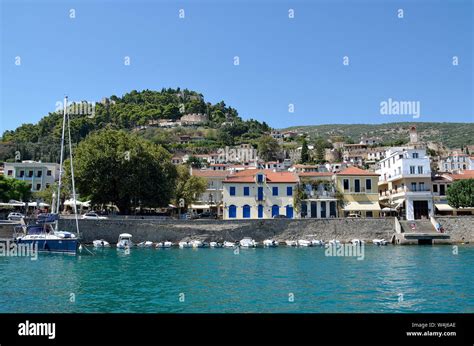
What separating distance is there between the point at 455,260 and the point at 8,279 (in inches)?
1056

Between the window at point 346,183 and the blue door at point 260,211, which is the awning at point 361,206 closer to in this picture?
the window at point 346,183

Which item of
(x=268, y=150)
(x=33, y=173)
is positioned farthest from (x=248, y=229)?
(x=268, y=150)

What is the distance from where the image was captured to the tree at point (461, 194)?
161 feet

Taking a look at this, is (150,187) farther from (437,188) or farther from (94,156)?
(437,188)

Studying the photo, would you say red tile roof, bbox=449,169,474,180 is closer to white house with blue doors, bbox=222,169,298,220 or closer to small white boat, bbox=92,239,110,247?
white house with blue doors, bbox=222,169,298,220

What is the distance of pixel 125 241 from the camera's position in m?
43.2

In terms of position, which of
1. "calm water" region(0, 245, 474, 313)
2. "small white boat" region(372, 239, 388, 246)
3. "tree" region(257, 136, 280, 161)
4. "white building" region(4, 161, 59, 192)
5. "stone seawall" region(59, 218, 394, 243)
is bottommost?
"small white boat" region(372, 239, 388, 246)

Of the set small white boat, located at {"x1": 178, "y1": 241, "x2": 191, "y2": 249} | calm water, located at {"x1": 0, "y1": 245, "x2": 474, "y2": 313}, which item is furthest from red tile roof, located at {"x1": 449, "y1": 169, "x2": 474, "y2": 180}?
small white boat, located at {"x1": 178, "y1": 241, "x2": 191, "y2": 249}

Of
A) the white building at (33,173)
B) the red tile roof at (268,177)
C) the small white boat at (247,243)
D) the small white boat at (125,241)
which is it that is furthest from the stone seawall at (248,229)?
the white building at (33,173)

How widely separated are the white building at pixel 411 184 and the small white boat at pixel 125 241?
29.7m

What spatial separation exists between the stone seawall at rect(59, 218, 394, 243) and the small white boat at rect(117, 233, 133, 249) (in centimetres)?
111

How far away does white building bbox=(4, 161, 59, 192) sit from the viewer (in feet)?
229

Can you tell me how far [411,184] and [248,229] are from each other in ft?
66.8
